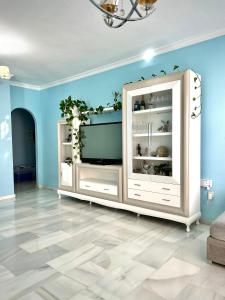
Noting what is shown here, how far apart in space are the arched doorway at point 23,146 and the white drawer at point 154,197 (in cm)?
455

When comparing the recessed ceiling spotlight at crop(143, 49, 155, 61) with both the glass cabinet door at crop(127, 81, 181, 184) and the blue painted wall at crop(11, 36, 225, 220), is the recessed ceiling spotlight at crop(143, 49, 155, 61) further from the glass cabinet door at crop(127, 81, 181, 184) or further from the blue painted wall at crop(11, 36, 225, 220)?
the glass cabinet door at crop(127, 81, 181, 184)

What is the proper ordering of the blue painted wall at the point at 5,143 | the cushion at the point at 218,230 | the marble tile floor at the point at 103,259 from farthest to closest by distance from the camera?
the blue painted wall at the point at 5,143, the cushion at the point at 218,230, the marble tile floor at the point at 103,259

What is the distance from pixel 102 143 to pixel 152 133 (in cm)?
107

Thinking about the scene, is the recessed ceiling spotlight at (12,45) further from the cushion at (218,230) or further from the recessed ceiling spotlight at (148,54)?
the cushion at (218,230)

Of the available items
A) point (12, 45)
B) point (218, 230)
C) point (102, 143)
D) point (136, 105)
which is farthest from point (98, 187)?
point (12, 45)

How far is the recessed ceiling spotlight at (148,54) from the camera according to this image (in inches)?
143

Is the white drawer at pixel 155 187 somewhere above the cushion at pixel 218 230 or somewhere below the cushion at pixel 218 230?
above

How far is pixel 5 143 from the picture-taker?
4824mm

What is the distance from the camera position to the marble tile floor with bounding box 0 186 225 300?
1.81 m

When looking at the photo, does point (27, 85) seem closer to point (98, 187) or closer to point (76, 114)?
point (76, 114)

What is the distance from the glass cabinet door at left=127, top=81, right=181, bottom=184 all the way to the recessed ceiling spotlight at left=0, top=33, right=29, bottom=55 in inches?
68.5

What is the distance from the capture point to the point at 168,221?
3.36 metres

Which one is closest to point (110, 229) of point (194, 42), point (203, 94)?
point (203, 94)

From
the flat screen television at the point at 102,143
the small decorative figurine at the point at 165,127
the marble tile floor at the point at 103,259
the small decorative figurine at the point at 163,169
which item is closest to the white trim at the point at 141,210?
the marble tile floor at the point at 103,259
